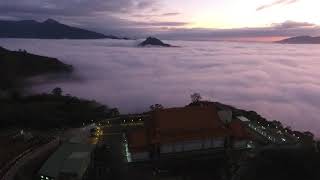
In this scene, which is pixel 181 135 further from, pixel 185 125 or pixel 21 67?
pixel 21 67

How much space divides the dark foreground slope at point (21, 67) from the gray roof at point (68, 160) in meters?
43.5

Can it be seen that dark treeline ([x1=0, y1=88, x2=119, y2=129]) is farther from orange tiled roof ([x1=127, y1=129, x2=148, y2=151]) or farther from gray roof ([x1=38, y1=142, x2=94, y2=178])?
orange tiled roof ([x1=127, y1=129, x2=148, y2=151])

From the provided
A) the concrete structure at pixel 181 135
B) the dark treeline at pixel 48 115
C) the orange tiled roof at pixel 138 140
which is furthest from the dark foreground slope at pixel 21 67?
the concrete structure at pixel 181 135

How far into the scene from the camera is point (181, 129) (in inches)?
985

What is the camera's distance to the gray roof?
22312 millimetres

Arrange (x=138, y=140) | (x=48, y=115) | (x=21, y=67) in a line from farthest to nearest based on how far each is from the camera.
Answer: (x=21, y=67)
(x=48, y=115)
(x=138, y=140)

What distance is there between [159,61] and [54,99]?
331ft

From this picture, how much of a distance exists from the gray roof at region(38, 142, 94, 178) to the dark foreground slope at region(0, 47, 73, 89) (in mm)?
43478

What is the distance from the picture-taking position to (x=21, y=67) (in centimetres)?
8381

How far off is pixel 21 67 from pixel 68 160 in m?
64.6

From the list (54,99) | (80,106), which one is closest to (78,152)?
(80,106)

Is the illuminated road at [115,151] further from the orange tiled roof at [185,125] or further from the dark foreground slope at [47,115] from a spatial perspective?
the dark foreground slope at [47,115]

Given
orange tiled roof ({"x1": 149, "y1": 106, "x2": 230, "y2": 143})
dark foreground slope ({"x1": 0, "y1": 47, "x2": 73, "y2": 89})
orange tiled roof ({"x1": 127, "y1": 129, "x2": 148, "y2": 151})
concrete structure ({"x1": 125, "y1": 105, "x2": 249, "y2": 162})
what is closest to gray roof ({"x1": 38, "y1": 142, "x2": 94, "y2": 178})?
orange tiled roof ({"x1": 127, "y1": 129, "x2": 148, "y2": 151})

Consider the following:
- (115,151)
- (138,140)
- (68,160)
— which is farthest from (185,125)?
(68,160)
